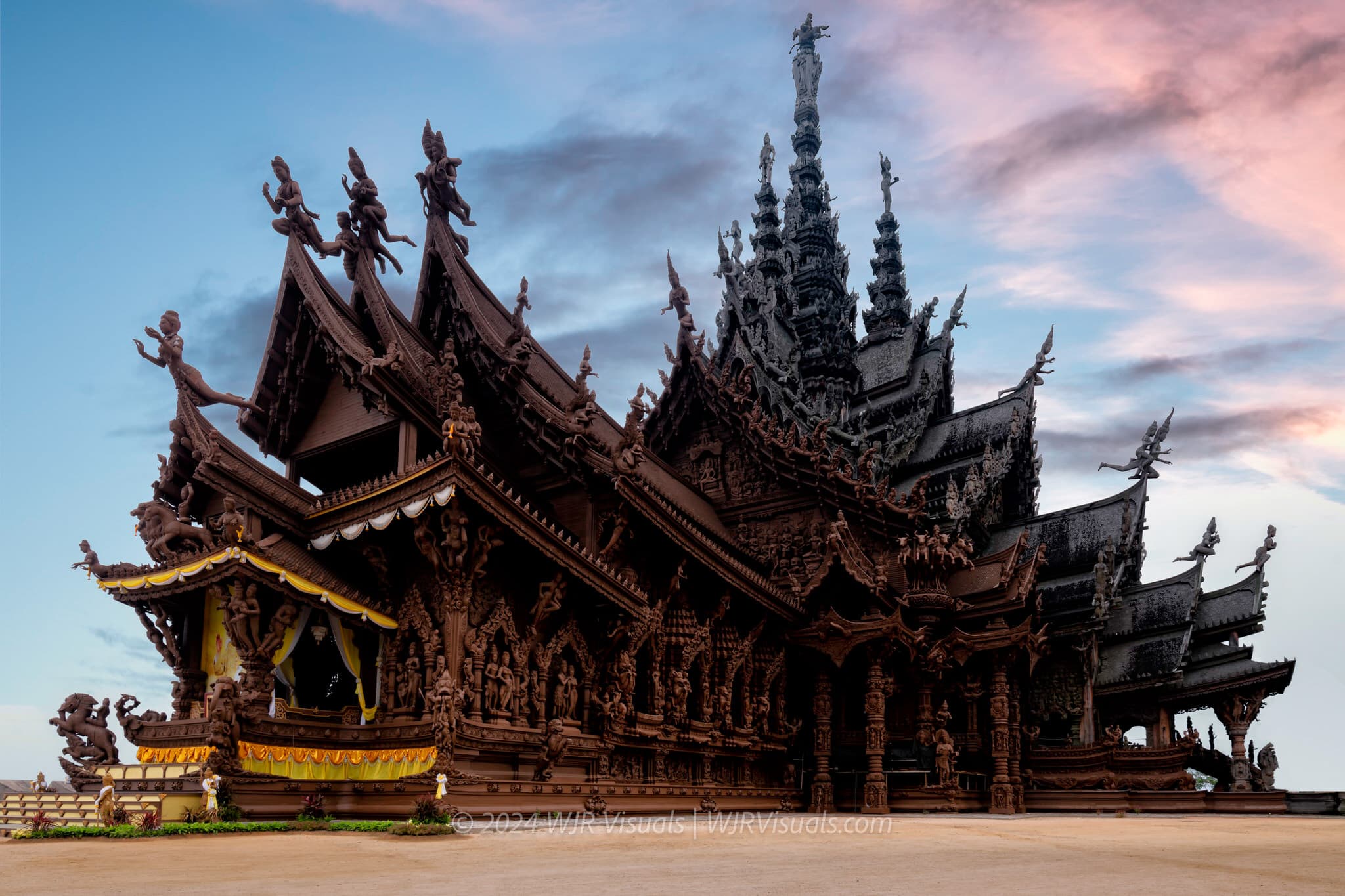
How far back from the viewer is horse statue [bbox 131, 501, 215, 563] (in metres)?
11.4

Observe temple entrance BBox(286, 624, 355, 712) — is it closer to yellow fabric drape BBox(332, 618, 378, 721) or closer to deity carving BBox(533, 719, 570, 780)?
yellow fabric drape BBox(332, 618, 378, 721)

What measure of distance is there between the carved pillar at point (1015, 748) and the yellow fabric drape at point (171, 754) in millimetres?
12668

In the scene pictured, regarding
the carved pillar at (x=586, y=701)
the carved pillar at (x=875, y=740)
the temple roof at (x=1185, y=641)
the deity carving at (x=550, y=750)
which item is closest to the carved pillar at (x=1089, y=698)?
the temple roof at (x=1185, y=641)

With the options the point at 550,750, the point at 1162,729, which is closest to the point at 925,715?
the point at 1162,729

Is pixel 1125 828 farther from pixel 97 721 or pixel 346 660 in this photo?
pixel 97 721

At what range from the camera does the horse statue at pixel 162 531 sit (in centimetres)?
1137

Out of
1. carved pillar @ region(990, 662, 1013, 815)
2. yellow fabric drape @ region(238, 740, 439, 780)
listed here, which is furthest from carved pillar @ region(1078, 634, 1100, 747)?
yellow fabric drape @ region(238, 740, 439, 780)

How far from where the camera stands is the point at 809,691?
17688 mm

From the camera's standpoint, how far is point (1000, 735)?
683 inches

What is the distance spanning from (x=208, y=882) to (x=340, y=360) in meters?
8.42

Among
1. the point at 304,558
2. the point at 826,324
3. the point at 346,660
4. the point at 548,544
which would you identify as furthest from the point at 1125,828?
the point at 826,324

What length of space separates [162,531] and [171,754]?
2512 millimetres

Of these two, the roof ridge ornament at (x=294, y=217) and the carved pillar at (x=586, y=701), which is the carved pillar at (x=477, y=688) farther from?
the roof ridge ornament at (x=294, y=217)

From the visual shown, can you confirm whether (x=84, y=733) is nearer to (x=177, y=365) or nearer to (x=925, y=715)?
(x=177, y=365)
